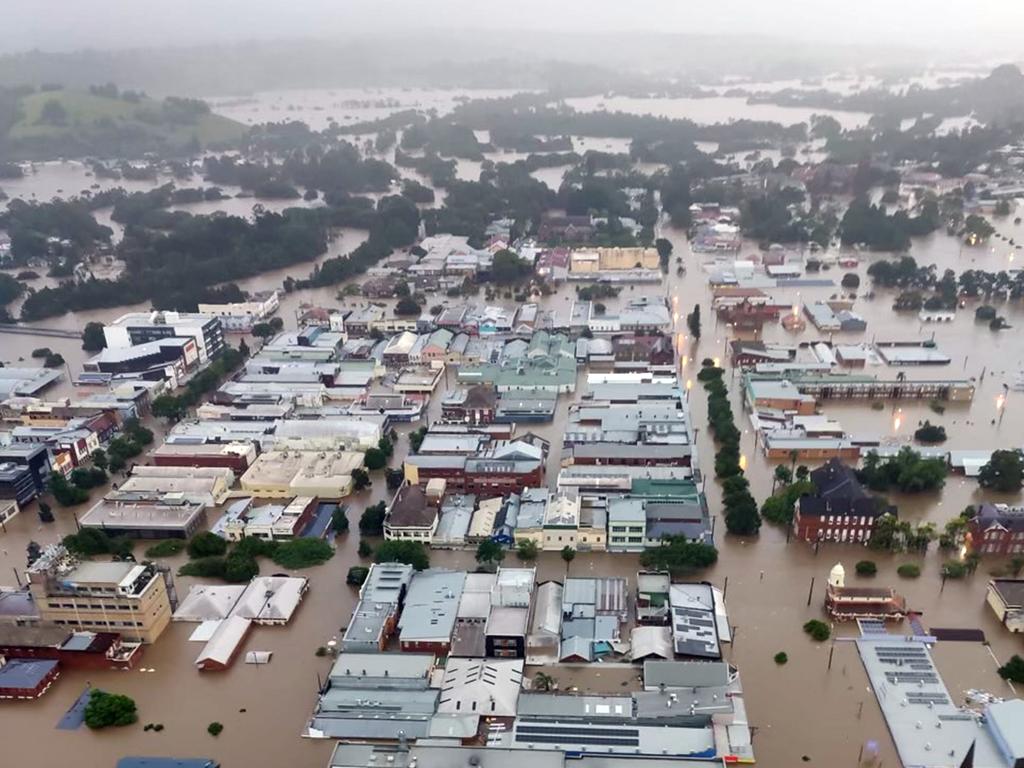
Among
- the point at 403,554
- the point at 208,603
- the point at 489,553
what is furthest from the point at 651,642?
the point at 208,603

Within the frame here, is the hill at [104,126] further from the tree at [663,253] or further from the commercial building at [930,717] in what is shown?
the commercial building at [930,717]

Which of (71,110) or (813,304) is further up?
(71,110)

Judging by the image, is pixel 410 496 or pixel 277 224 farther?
pixel 277 224

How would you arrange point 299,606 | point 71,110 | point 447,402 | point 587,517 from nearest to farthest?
point 299,606
point 587,517
point 447,402
point 71,110

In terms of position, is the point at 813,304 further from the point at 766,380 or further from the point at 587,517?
the point at 587,517

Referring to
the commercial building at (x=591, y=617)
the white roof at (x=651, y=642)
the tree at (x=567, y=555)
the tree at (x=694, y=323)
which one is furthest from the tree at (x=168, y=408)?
the tree at (x=694, y=323)

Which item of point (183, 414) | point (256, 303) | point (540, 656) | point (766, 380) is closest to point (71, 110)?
point (256, 303)

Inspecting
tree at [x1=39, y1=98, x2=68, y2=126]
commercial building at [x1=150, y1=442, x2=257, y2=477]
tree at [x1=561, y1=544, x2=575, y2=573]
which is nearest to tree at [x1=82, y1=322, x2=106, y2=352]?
commercial building at [x1=150, y1=442, x2=257, y2=477]

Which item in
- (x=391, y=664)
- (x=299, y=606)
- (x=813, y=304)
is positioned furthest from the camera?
(x=813, y=304)
